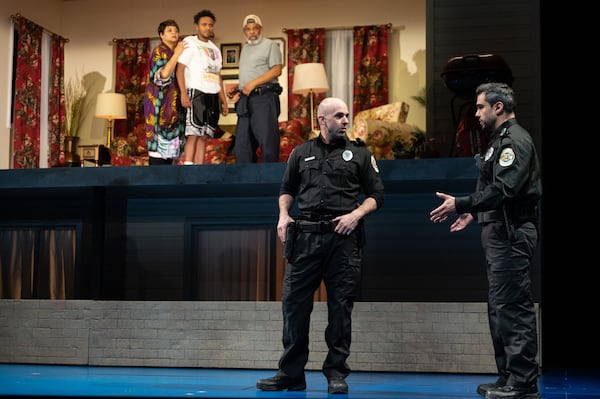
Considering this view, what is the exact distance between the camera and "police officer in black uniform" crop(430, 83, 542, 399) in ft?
14.8

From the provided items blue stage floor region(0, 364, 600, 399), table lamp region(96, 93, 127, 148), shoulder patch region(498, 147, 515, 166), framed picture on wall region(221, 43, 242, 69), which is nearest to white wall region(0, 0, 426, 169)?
framed picture on wall region(221, 43, 242, 69)

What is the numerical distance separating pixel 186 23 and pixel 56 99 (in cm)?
252

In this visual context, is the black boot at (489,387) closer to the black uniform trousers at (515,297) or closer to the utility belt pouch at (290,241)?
the black uniform trousers at (515,297)

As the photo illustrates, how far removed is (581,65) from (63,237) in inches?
200

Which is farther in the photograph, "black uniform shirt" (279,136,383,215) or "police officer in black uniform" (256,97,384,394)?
"black uniform shirt" (279,136,383,215)

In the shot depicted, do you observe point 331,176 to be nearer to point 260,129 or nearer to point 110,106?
point 260,129

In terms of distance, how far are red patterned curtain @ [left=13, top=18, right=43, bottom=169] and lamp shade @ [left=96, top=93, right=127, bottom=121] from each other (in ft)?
3.28

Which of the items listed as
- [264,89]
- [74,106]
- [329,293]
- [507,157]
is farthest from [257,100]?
[74,106]

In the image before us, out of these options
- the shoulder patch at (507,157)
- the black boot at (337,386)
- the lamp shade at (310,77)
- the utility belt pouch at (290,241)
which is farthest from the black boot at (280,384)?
the lamp shade at (310,77)

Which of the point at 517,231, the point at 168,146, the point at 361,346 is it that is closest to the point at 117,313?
the point at 168,146

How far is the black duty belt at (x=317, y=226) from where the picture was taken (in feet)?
16.4

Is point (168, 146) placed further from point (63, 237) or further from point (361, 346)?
point (361, 346)

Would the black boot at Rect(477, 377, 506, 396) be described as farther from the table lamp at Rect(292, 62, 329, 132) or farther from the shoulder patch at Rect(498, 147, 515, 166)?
the table lamp at Rect(292, 62, 329, 132)

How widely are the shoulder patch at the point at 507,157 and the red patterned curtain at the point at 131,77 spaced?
9.87 m
